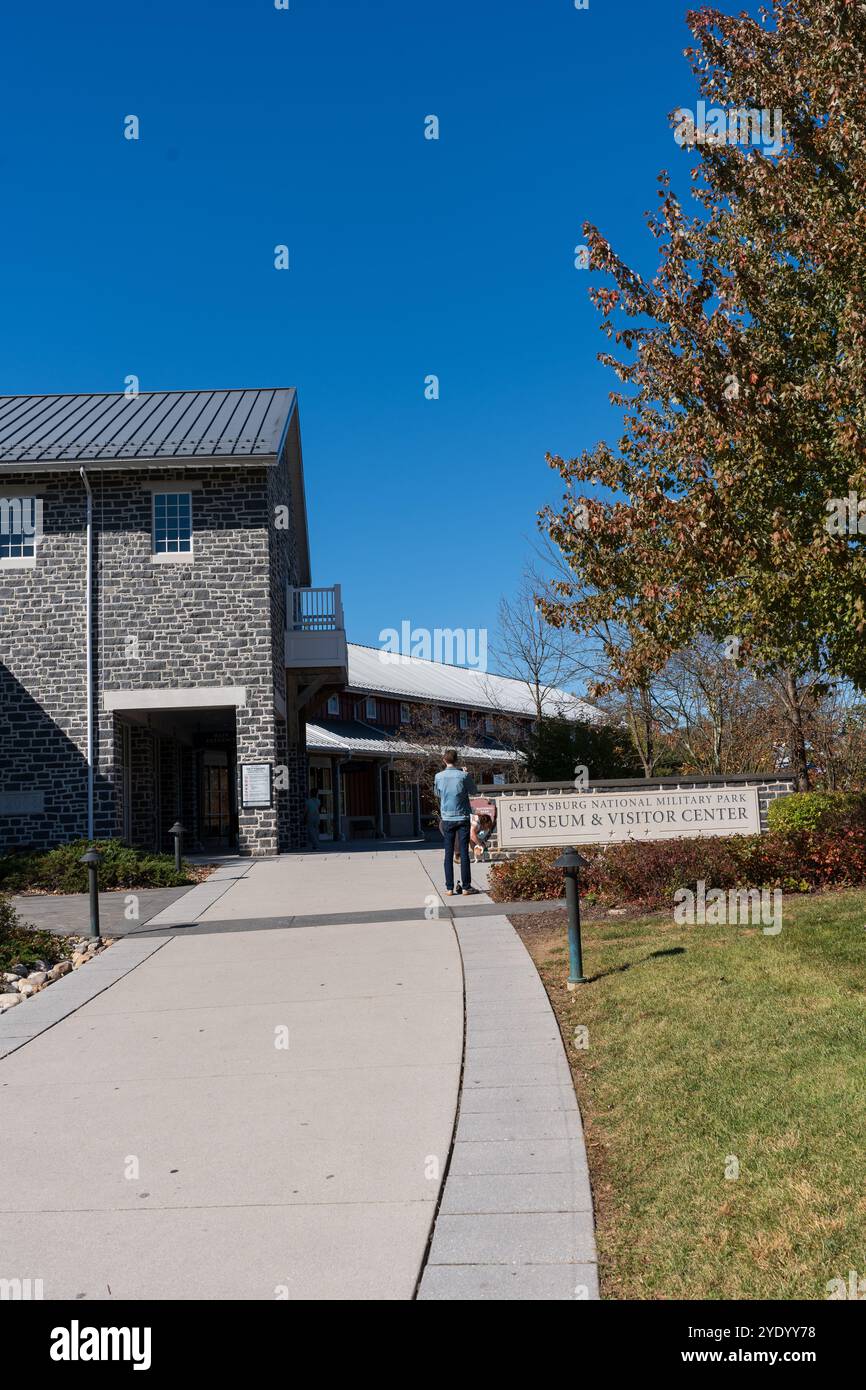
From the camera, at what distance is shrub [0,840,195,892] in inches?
627

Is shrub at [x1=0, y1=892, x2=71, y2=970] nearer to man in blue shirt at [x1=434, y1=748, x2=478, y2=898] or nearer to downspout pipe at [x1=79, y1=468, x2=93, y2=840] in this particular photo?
man in blue shirt at [x1=434, y1=748, x2=478, y2=898]

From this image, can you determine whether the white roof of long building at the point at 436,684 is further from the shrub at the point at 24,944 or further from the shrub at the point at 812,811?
the shrub at the point at 24,944

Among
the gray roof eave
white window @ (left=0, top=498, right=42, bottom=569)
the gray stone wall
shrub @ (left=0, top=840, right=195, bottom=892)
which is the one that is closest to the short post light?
shrub @ (left=0, top=840, right=195, bottom=892)

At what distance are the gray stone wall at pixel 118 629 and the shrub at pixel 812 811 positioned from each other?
971cm

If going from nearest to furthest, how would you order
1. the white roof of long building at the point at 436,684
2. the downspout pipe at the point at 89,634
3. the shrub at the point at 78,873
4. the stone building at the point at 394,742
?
the shrub at the point at 78,873 → the downspout pipe at the point at 89,634 → the stone building at the point at 394,742 → the white roof of long building at the point at 436,684

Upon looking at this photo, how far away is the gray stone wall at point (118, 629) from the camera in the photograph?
69.4 feet

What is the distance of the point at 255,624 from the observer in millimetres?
21438

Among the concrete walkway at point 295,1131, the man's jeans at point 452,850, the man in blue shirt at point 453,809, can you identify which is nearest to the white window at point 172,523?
the man in blue shirt at point 453,809

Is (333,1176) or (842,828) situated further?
(842,828)

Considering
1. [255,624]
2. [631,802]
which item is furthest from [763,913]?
[255,624]

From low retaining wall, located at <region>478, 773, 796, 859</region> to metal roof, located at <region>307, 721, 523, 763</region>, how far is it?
57.2 feet
